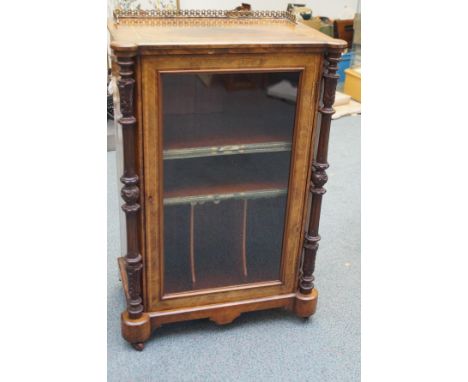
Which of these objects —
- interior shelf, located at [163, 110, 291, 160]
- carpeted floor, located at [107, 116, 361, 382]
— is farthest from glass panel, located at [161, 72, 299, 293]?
carpeted floor, located at [107, 116, 361, 382]

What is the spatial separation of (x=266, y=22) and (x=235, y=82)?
25cm

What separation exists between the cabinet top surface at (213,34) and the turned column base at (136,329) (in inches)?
25.2

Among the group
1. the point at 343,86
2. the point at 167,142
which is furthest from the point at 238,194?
the point at 343,86

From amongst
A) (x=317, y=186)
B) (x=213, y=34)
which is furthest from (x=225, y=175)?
(x=213, y=34)

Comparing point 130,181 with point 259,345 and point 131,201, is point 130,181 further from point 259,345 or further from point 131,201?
point 259,345

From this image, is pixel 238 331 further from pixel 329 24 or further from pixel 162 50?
pixel 329 24

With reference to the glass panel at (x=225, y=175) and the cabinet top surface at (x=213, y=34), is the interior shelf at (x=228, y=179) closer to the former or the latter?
the glass panel at (x=225, y=175)

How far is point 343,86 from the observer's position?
3080mm

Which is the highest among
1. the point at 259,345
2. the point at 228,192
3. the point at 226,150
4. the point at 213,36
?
the point at 213,36

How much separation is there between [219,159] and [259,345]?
48 cm

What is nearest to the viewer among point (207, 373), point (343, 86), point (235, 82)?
point (235, 82)

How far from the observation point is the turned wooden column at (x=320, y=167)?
1102 mm

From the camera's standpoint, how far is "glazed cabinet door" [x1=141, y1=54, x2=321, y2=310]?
1070 mm

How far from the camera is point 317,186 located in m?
1.22
